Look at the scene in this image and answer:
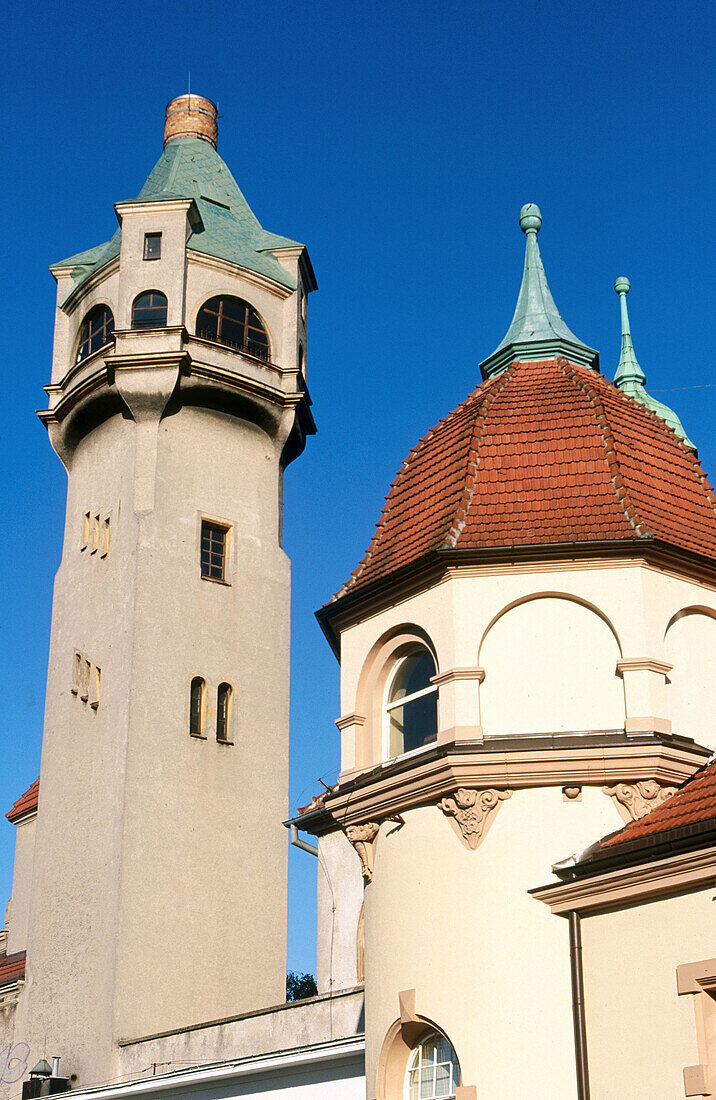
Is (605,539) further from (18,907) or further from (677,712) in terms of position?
(18,907)

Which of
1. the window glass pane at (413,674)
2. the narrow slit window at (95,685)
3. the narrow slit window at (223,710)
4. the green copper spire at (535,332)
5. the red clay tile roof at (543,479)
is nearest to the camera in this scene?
the red clay tile roof at (543,479)

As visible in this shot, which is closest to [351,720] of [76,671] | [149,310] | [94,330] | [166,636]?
[166,636]

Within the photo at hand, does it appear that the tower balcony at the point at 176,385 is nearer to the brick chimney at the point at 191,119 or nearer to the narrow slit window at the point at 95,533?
the narrow slit window at the point at 95,533

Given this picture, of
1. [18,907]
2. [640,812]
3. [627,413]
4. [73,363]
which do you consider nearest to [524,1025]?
[640,812]

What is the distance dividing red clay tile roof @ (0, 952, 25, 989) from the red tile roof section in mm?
23065

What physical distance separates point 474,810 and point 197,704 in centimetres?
1881

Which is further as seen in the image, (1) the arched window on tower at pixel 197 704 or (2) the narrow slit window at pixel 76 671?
(2) the narrow slit window at pixel 76 671

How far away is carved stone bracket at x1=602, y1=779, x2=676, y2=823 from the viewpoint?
15.9 metres

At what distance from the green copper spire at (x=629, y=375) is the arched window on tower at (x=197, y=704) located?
42.1ft

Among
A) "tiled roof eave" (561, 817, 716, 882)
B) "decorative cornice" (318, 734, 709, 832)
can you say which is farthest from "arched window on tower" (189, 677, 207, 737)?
"tiled roof eave" (561, 817, 716, 882)

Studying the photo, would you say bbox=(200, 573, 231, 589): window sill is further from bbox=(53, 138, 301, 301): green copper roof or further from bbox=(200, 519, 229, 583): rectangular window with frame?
bbox=(53, 138, 301, 301): green copper roof

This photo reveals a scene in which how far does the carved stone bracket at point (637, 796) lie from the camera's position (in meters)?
15.9

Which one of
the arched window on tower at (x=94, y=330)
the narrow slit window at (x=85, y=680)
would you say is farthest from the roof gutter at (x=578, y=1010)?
the arched window on tower at (x=94, y=330)

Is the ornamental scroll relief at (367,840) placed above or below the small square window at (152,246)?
below
